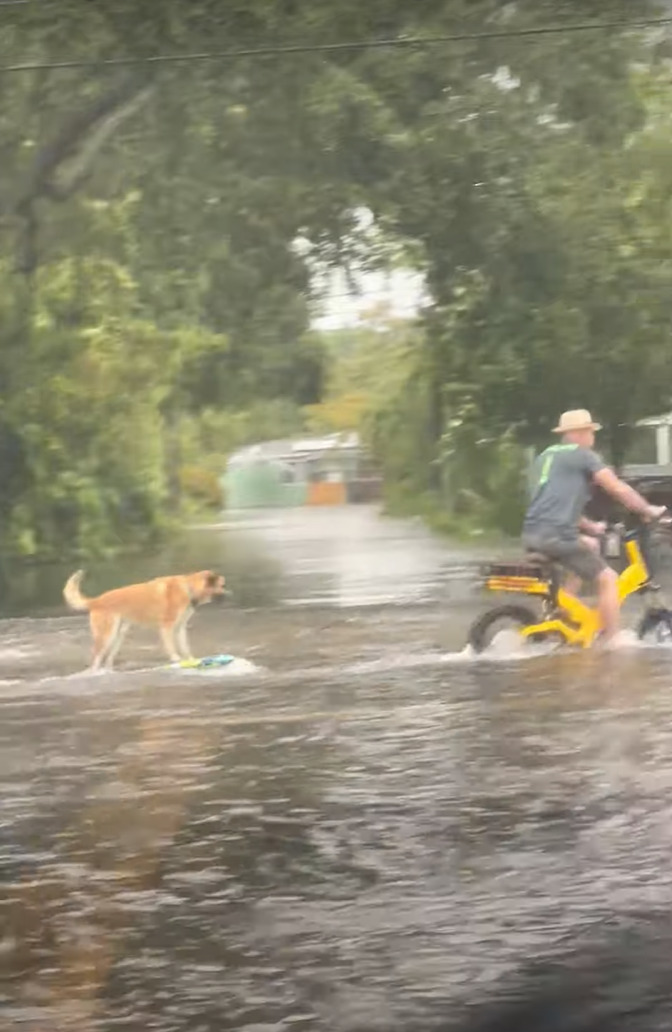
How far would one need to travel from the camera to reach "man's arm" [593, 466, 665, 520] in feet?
8.60

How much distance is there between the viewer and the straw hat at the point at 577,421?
8.53 ft

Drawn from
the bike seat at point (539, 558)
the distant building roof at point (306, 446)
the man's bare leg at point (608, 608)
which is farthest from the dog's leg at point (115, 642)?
the man's bare leg at point (608, 608)

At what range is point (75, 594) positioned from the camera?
8.77 ft

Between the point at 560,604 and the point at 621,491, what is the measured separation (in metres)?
0.24

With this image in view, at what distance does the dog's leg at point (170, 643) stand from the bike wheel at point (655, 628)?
87 centimetres

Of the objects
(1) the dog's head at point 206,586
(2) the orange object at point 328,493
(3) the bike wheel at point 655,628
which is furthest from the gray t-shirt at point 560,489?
(1) the dog's head at point 206,586

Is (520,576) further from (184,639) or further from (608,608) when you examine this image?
(184,639)

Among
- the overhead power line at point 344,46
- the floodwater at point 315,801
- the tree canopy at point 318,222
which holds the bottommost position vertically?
the floodwater at point 315,801

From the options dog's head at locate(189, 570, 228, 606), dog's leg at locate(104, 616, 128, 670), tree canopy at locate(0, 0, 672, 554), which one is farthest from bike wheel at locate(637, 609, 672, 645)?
dog's leg at locate(104, 616, 128, 670)

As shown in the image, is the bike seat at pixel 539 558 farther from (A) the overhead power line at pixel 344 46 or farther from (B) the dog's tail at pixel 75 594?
(A) the overhead power line at pixel 344 46

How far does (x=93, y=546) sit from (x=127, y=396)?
30 centimetres

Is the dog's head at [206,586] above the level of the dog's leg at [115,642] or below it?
above

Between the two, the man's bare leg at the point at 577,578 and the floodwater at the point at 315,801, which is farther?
the man's bare leg at the point at 577,578

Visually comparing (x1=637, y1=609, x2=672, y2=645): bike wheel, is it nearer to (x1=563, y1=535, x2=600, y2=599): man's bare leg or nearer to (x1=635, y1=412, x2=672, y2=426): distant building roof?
(x1=563, y1=535, x2=600, y2=599): man's bare leg
